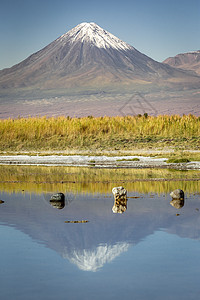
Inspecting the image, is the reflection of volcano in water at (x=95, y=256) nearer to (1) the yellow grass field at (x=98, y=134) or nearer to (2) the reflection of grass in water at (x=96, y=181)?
(2) the reflection of grass in water at (x=96, y=181)

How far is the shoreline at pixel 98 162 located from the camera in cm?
2344

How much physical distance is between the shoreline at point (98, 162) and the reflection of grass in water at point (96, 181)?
1.28 m

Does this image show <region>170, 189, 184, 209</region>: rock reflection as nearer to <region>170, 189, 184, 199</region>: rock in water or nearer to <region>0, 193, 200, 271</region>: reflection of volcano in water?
<region>170, 189, 184, 199</region>: rock in water

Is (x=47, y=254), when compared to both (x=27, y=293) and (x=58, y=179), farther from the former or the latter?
(x=58, y=179)

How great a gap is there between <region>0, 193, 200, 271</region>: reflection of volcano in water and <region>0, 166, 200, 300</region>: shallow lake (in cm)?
1

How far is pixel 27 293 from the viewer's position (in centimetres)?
630

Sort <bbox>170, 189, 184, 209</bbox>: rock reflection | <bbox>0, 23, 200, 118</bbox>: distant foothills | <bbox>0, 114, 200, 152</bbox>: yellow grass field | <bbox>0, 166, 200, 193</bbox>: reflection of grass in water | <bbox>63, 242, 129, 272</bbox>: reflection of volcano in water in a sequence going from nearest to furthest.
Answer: <bbox>63, 242, 129, 272</bbox>: reflection of volcano in water < <bbox>170, 189, 184, 209</bbox>: rock reflection < <bbox>0, 166, 200, 193</bbox>: reflection of grass in water < <bbox>0, 114, 200, 152</bbox>: yellow grass field < <bbox>0, 23, 200, 118</bbox>: distant foothills

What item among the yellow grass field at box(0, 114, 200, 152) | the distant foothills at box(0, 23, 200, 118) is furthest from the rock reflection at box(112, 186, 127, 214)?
the distant foothills at box(0, 23, 200, 118)

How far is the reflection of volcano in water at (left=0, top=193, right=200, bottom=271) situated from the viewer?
8086 mm

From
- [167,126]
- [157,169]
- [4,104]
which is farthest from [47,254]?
[4,104]

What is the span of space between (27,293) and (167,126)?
104 ft

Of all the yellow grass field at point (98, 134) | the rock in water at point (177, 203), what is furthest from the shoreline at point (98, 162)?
the rock in water at point (177, 203)

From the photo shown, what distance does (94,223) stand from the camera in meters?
10.2

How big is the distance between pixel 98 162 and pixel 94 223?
53.1ft
